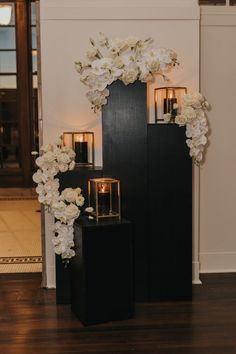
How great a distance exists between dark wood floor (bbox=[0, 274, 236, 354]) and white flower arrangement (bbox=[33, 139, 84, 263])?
1.63ft

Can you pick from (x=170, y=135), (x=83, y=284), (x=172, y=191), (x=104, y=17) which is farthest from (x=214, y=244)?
(x=104, y=17)

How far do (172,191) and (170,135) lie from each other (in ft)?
1.43

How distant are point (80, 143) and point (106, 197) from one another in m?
0.60

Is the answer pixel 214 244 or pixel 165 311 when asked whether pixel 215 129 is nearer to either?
pixel 214 244

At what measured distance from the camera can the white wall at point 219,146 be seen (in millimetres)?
4801

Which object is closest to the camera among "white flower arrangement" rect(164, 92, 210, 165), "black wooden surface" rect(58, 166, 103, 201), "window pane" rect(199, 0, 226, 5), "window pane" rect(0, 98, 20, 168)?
"white flower arrangement" rect(164, 92, 210, 165)

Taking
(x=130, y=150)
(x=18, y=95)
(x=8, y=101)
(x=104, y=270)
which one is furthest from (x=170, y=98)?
(x=8, y=101)

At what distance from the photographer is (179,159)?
4.19m

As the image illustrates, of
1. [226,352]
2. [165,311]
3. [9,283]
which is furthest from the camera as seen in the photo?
[9,283]

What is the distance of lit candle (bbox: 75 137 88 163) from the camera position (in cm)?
429

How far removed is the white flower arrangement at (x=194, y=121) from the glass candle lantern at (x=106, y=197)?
655 millimetres

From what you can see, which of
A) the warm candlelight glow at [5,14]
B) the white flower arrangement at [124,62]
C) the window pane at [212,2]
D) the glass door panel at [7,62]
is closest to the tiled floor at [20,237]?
the white flower arrangement at [124,62]

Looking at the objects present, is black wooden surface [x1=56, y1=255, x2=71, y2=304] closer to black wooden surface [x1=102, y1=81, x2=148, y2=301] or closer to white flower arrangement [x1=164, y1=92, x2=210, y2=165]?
black wooden surface [x1=102, y1=81, x2=148, y2=301]

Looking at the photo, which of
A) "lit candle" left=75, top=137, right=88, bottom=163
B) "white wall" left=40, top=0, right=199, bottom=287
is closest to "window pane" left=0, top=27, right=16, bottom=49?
"white wall" left=40, top=0, right=199, bottom=287
